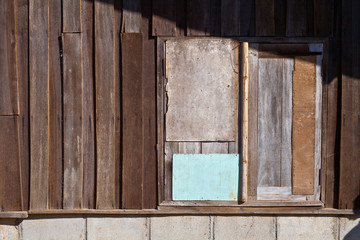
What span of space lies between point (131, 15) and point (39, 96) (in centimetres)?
150

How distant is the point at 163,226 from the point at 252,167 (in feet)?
4.35

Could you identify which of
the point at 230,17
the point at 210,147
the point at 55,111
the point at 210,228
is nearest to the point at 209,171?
the point at 210,147

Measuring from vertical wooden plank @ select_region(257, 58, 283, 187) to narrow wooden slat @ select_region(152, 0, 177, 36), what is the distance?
121cm

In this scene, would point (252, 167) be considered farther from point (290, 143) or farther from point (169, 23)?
point (169, 23)

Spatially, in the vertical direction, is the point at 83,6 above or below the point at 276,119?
above

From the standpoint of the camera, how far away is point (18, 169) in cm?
407

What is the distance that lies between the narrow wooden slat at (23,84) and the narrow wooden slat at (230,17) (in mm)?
2388

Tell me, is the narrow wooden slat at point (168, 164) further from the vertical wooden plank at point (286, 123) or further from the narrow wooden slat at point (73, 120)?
the vertical wooden plank at point (286, 123)

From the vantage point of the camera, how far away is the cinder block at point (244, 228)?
411 cm

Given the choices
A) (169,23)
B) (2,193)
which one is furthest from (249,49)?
(2,193)

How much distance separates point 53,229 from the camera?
13.6ft

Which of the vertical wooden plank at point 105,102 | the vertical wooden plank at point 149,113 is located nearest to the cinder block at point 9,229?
the vertical wooden plank at point 105,102

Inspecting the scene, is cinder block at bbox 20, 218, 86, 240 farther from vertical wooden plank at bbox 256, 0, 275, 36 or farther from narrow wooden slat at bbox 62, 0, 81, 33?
vertical wooden plank at bbox 256, 0, 275, 36

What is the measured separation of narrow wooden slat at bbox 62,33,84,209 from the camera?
4016 millimetres
